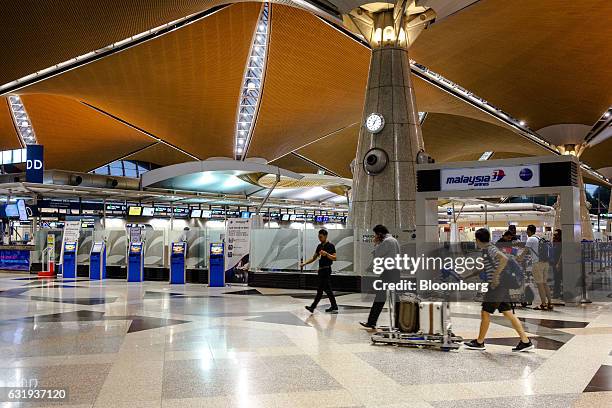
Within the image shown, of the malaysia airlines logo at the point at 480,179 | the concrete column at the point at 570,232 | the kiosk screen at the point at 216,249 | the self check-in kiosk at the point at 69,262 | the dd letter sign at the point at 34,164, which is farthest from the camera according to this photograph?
the dd letter sign at the point at 34,164

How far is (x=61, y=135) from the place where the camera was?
42.0 meters

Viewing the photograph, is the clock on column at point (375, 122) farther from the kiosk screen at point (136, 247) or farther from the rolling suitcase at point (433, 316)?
the kiosk screen at point (136, 247)

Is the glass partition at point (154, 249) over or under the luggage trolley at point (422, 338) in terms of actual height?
over

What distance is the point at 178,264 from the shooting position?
20375 mm

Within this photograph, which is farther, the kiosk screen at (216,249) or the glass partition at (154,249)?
the glass partition at (154,249)

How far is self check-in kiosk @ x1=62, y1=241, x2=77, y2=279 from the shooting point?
2325 cm

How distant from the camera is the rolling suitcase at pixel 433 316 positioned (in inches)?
324

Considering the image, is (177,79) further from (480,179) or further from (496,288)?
(496,288)

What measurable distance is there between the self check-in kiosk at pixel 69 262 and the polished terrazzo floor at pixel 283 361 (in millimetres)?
11063

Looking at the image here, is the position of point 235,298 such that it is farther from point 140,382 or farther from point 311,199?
point 311,199

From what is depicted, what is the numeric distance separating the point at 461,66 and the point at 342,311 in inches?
880

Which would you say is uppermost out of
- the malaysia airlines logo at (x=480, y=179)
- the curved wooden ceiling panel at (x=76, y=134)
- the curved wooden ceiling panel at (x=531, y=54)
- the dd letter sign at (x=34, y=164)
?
the curved wooden ceiling panel at (x=531, y=54)

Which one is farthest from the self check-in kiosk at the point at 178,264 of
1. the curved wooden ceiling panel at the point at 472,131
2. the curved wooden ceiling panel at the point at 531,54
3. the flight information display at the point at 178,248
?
the curved wooden ceiling panel at the point at 472,131

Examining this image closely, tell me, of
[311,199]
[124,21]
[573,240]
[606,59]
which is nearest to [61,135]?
[311,199]
